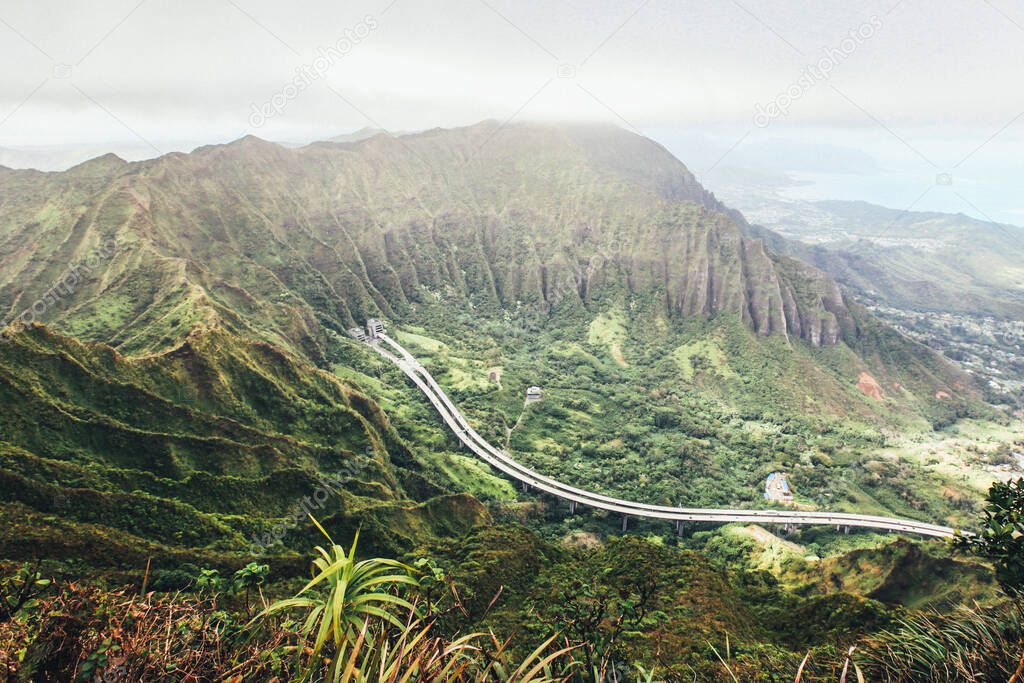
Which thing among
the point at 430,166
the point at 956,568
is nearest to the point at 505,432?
the point at 956,568

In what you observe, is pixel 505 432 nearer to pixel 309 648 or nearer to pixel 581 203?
pixel 309 648

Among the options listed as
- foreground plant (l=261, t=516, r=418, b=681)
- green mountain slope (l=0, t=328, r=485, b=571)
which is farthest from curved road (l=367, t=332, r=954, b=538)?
foreground plant (l=261, t=516, r=418, b=681)

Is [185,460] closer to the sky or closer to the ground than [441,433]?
closer to the sky

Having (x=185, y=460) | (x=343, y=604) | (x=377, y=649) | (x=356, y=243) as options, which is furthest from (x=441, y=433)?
(x=356, y=243)

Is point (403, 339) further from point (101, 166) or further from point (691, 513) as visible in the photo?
point (691, 513)

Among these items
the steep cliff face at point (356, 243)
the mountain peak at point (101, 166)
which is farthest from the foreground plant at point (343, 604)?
the mountain peak at point (101, 166)
